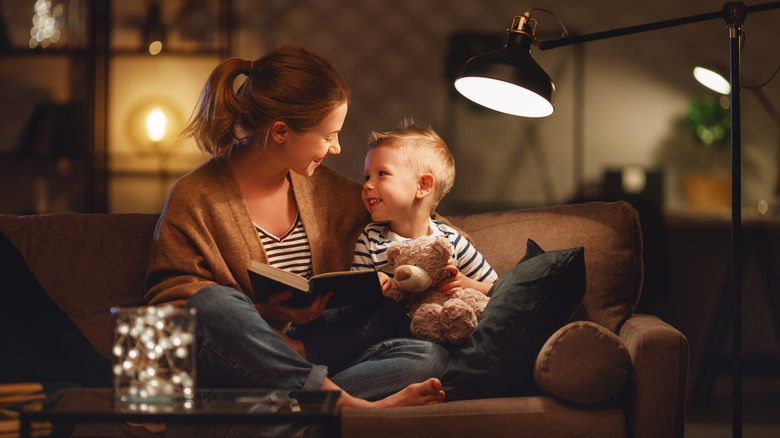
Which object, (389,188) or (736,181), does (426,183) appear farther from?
(736,181)

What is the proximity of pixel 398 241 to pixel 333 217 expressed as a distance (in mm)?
201

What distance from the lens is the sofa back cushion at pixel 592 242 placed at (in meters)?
1.62

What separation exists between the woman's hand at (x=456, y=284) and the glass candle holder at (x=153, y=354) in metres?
0.63

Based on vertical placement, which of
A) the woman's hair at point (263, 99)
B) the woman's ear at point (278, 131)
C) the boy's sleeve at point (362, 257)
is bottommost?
the boy's sleeve at point (362, 257)

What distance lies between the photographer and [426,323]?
4.98ft

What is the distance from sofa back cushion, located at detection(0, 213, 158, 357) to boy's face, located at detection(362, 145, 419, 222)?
557mm

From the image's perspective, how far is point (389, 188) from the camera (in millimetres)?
1687

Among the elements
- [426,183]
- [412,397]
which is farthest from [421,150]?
[412,397]

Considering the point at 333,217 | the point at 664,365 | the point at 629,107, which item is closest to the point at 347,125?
the point at 629,107

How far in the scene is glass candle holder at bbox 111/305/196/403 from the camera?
110 centimetres

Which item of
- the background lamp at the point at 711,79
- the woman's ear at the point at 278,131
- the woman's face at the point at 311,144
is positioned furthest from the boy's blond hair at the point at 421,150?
the background lamp at the point at 711,79

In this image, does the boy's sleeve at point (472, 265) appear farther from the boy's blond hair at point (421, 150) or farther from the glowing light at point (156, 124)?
the glowing light at point (156, 124)

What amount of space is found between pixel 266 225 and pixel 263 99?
0.30m

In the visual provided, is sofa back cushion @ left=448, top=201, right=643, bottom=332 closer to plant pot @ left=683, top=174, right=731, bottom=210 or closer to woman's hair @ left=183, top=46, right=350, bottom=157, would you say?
woman's hair @ left=183, top=46, right=350, bottom=157
